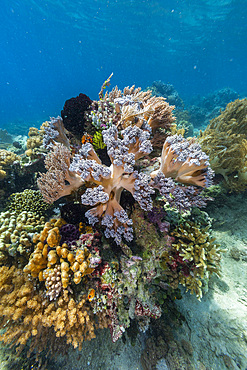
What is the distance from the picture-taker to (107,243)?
10.7 feet

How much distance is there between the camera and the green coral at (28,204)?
4.00m

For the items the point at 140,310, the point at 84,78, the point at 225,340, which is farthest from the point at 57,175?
the point at 84,78

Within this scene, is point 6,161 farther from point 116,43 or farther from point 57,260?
point 116,43

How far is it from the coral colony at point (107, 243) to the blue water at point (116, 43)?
43965 millimetres

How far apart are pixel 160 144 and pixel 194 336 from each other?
457cm

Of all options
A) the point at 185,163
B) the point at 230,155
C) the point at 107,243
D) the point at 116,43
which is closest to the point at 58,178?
the point at 107,243

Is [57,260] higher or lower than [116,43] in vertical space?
lower

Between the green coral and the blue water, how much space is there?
4242 centimetres

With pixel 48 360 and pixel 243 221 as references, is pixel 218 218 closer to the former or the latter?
pixel 243 221

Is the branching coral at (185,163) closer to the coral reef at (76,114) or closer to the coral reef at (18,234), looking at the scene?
the coral reef at (76,114)

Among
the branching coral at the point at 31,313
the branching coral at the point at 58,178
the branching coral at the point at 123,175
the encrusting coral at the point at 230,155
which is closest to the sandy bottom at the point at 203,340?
the branching coral at the point at 31,313

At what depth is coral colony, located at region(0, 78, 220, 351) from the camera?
8.63ft

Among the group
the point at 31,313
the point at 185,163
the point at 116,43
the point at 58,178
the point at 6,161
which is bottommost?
the point at 31,313

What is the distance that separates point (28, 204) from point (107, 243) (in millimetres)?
2436
